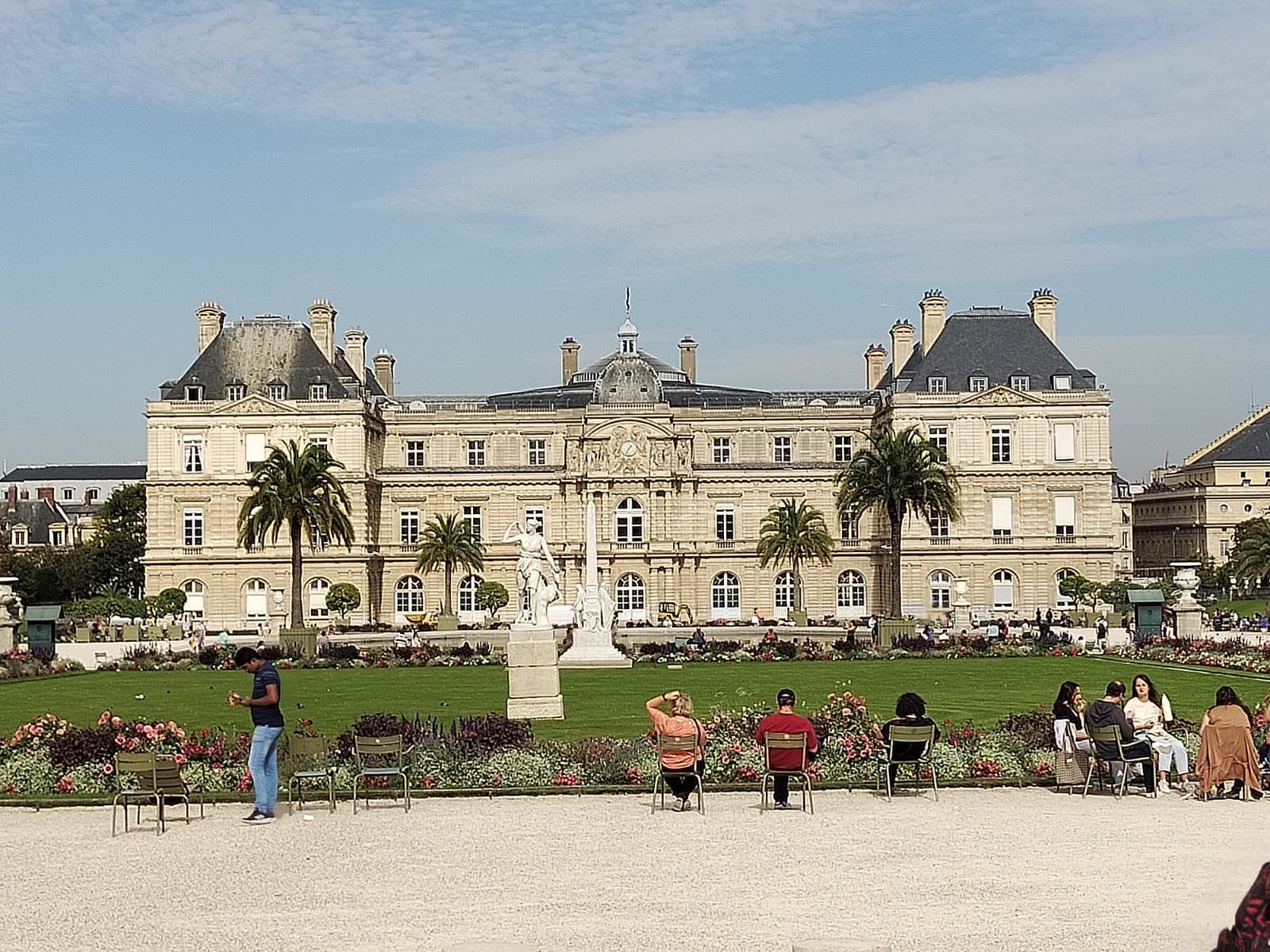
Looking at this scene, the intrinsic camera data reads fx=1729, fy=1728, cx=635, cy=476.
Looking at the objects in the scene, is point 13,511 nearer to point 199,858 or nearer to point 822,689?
point 822,689

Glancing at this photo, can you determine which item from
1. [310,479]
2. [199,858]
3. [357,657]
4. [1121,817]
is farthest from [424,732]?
[310,479]

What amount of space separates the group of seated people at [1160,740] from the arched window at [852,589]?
56.7 m

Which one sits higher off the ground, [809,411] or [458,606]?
[809,411]

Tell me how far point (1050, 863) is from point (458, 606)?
63.5 meters

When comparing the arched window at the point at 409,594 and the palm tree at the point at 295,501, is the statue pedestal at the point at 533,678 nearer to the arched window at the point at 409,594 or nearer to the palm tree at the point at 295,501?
the palm tree at the point at 295,501

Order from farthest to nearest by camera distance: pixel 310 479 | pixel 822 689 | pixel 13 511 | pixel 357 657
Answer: pixel 13 511 < pixel 310 479 < pixel 357 657 < pixel 822 689

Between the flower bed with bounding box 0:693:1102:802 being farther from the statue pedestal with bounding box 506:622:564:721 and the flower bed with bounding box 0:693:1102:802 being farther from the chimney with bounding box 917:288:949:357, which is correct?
the chimney with bounding box 917:288:949:357

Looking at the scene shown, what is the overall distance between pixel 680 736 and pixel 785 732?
3.61 feet

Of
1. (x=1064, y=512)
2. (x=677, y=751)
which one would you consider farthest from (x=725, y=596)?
(x=677, y=751)

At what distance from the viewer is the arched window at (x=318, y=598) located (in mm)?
74438

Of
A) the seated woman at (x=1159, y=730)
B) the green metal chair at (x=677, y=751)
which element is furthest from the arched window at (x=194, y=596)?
the seated woman at (x=1159, y=730)

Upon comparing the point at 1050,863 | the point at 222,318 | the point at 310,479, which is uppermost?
the point at 222,318

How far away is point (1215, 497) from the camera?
11019cm

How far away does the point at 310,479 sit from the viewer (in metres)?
60.7
